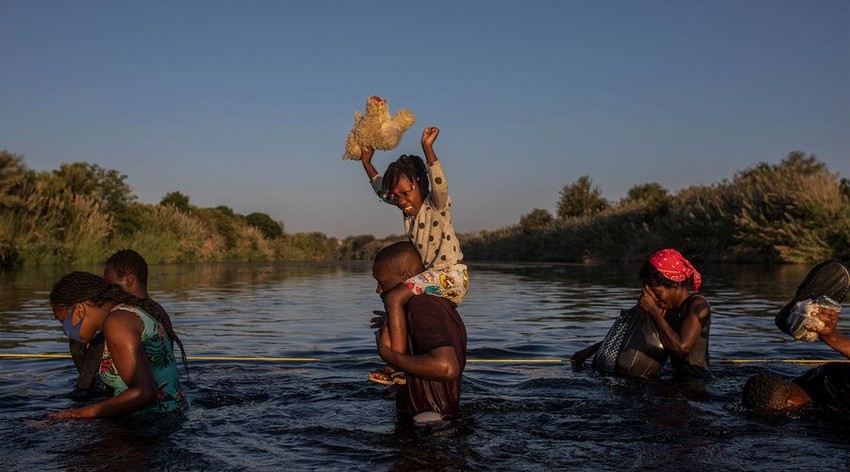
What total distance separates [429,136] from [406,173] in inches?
11.7

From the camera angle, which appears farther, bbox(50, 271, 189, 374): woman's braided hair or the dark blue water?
bbox(50, 271, 189, 374): woman's braided hair

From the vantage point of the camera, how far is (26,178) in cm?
2767

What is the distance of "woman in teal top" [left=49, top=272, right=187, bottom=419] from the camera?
445 centimetres

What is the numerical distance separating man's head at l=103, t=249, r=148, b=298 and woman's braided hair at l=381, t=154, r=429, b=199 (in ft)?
6.07

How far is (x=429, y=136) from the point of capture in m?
5.04

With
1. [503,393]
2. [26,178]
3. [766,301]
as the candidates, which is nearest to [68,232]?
[26,178]

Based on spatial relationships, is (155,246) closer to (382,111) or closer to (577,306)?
(577,306)

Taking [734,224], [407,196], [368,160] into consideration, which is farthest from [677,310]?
[734,224]

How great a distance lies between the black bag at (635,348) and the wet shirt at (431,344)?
7.06 feet

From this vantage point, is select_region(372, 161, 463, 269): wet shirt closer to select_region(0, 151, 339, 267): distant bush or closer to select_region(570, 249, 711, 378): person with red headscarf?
select_region(570, 249, 711, 378): person with red headscarf

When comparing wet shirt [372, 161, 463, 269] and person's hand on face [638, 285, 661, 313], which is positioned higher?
wet shirt [372, 161, 463, 269]

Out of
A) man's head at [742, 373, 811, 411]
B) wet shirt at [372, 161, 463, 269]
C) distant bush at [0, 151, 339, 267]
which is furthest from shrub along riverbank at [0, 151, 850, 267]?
wet shirt at [372, 161, 463, 269]

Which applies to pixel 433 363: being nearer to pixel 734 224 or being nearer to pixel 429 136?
pixel 429 136

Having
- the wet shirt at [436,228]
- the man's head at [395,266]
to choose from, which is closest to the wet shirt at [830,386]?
the wet shirt at [436,228]
